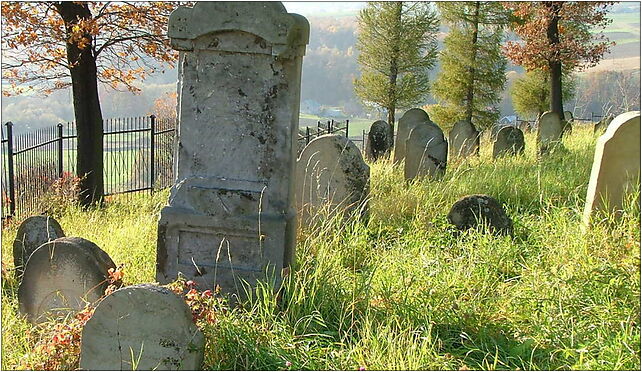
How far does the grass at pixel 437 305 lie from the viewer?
419 cm

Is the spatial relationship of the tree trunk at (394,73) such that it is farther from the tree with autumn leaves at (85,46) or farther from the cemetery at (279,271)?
the cemetery at (279,271)

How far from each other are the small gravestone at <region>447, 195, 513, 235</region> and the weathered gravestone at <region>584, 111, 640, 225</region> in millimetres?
770

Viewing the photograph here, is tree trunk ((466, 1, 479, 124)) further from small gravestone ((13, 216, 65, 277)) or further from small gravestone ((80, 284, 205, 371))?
small gravestone ((80, 284, 205, 371))

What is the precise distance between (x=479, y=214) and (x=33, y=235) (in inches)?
164

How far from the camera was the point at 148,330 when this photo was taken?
3922 millimetres

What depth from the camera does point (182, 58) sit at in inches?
209

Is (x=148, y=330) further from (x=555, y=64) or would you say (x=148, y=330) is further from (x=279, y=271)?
(x=555, y=64)

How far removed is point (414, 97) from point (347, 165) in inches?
601

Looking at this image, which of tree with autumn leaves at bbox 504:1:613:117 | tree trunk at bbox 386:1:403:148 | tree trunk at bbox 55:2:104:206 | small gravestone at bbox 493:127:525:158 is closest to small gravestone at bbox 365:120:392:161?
small gravestone at bbox 493:127:525:158

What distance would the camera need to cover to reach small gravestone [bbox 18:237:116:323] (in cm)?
488

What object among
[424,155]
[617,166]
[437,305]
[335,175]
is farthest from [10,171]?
[617,166]

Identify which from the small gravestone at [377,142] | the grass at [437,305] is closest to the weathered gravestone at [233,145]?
the grass at [437,305]

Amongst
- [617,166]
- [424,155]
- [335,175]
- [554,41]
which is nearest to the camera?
[617,166]

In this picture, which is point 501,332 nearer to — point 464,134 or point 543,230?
point 543,230
